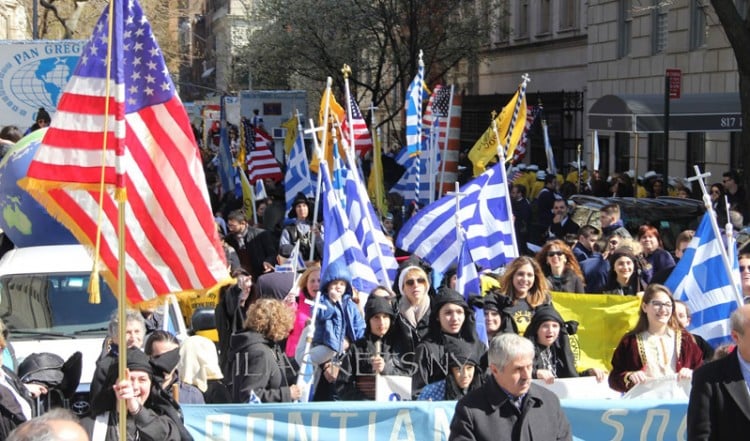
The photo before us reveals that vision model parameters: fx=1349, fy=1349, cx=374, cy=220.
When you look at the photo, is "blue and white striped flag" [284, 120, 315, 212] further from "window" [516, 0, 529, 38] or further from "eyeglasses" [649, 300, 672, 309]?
"window" [516, 0, 529, 38]

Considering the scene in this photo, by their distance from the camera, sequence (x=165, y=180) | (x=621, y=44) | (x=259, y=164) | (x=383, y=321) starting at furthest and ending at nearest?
(x=621, y=44), (x=259, y=164), (x=383, y=321), (x=165, y=180)

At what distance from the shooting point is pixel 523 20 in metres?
43.8

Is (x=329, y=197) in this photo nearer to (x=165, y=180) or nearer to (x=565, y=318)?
(x=565, y=318)

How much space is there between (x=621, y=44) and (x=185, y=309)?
2423 cm

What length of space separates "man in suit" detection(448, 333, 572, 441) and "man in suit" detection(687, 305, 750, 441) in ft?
1.97

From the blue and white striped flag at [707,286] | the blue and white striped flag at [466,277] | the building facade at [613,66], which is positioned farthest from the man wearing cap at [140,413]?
the building facade at [613,66]

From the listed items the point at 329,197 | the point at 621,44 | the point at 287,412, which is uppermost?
the point at 621,44

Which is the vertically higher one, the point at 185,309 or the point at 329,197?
the point at 329,197

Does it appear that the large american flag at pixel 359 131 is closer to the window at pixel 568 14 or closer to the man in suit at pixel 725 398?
the man in suit at pixel 725 398

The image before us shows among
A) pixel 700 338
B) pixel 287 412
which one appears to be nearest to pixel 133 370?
pixel 287 412

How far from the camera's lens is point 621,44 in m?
34.8

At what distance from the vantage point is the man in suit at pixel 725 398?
591 centimetres

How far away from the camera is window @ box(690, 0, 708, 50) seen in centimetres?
2966

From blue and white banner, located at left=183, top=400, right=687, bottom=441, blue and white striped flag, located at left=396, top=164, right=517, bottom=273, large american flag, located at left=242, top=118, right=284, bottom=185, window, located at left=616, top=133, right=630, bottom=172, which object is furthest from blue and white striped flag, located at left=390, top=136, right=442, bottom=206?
window, located at left=616, top=133, right=630, bottom=172
